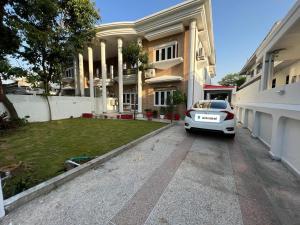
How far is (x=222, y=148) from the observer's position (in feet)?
15.7

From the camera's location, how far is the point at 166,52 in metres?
12.0

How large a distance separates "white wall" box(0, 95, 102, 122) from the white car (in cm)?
1029

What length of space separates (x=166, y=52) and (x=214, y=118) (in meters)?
8.62

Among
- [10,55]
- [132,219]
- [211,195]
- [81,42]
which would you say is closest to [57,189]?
A: [132,219]

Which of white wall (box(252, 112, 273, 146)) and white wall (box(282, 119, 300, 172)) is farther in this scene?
white wall (box(252, 112, 273, 146))

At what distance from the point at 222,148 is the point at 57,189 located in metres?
4.63

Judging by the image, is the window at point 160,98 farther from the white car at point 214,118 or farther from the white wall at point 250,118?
the white car at point 214,118

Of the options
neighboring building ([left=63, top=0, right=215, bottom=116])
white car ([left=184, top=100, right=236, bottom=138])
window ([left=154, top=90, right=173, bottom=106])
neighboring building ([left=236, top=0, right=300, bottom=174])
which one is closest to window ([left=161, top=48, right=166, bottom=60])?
neighboring building ([left=63, top=0, right=215, bottom=116])

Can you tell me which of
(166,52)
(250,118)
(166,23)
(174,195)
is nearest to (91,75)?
(166,52)

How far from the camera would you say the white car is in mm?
5172

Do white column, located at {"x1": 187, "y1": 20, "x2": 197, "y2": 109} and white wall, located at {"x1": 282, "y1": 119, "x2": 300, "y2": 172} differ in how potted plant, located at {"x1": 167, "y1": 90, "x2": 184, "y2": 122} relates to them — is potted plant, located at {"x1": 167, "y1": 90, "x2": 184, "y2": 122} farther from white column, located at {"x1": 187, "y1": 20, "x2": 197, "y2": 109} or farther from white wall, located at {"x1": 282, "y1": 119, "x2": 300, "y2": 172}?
white wall, located at {"x1": 282, "y1": 119, "x2": 300, "y2": 172}

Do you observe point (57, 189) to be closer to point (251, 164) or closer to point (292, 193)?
point (292, 193)

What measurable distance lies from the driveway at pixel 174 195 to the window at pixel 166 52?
9.76m

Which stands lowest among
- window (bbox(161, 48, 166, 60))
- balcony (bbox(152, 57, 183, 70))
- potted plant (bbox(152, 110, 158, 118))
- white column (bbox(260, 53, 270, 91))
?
potted plant (bbox(152, 110, 158, 118))
